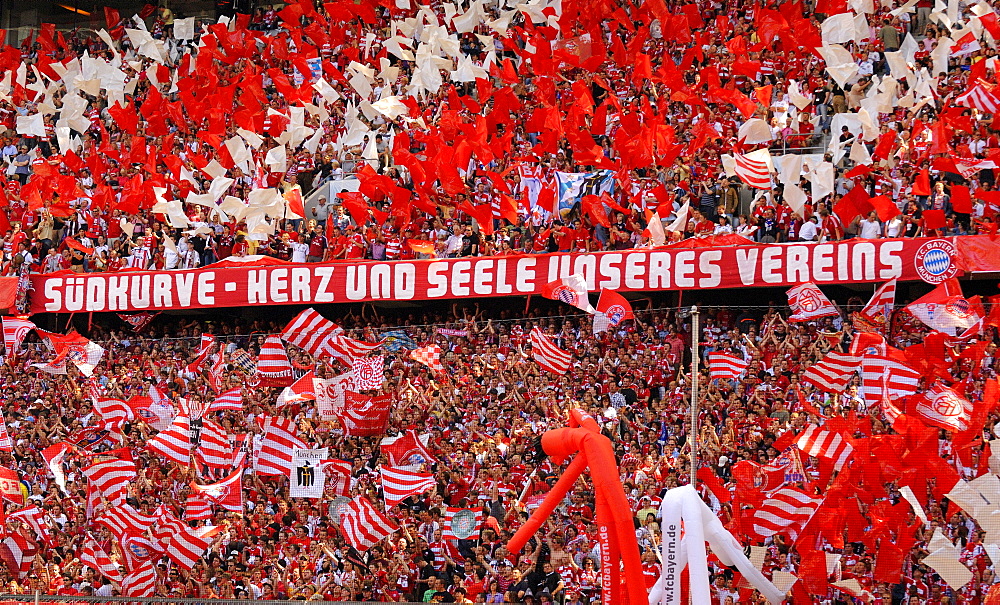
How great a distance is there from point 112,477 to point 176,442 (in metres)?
0.76

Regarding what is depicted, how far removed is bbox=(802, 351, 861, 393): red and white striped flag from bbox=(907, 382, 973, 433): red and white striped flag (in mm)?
677

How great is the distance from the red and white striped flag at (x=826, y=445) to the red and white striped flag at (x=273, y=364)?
5598mm

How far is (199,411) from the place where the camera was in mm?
14867

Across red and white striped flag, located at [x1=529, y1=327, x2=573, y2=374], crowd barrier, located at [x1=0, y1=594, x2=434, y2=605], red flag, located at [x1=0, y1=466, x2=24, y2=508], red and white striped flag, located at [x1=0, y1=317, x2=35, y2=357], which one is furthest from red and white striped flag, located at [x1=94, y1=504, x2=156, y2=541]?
red and white striped flag, located at [x1=529, y1=327, x2=573, y2=374]

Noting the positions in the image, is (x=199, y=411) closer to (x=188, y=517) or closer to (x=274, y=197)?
(x=188, y=517)

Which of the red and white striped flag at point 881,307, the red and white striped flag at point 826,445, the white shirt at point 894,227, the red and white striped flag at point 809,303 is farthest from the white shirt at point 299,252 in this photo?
the red and white striped flag at point 826,445

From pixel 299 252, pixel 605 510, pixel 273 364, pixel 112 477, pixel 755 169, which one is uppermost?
pixel 755 169

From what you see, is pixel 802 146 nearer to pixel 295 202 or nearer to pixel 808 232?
pixel 808 232

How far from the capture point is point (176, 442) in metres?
14.4

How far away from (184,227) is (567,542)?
317 inches

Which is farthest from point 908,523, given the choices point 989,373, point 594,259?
point 594,259

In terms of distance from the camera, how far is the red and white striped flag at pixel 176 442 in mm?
14414

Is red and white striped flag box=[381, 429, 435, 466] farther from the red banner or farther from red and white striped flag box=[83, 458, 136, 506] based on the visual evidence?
red and white striped flag box=[83, 458, 136, 506]

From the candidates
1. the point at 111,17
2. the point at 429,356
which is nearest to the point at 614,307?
the point at 429,356
